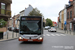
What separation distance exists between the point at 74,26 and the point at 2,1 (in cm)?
2240

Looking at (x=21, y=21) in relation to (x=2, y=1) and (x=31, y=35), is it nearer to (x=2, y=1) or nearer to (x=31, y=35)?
(x=31, y=35)

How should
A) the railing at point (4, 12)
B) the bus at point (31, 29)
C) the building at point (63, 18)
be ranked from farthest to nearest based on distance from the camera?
the building at point (63, 18), the railing at point (4, 12), the bus at point (31, 29)

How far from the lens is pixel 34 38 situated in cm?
1178

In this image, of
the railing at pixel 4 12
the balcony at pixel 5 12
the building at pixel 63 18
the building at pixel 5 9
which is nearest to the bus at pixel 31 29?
the building at pixel 5 9

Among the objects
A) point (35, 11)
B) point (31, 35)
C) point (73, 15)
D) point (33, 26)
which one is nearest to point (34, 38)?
point (31, 35)

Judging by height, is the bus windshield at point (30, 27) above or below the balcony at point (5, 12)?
below

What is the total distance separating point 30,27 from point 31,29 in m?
0.24

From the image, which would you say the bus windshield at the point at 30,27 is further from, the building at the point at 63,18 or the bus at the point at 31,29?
the building at the point at 63,18

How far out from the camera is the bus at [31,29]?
466 inches

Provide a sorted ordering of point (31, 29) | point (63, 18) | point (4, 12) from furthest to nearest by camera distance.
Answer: point (63, 18), point (4, 12), point (31, 29)

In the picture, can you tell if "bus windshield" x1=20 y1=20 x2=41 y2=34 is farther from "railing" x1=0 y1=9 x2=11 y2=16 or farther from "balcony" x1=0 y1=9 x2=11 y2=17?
"railing" x1=0 y1=9 x2=11 y2=16

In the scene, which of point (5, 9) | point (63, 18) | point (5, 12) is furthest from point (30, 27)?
point (63, 18)

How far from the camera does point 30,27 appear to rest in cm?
1213

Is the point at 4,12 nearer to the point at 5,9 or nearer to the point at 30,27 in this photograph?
the point at 5,9
